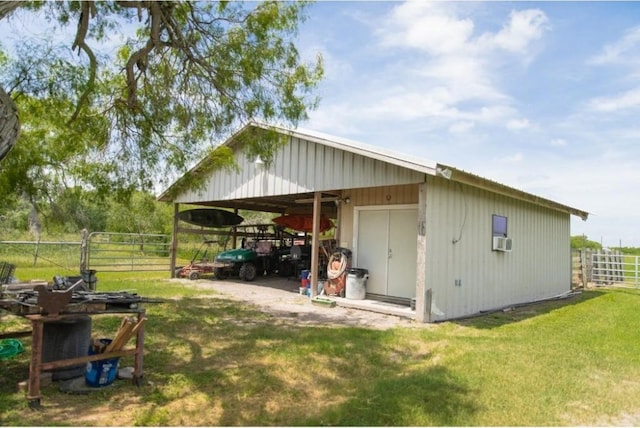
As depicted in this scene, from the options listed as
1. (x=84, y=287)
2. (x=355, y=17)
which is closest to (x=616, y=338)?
(x=355, y=17)

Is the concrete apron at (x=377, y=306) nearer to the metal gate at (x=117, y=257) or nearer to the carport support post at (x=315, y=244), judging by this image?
the carport support post at (x=315, y=244)

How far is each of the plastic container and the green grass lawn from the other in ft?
6.40

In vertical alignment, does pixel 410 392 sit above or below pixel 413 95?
below

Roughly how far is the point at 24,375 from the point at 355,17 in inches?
226

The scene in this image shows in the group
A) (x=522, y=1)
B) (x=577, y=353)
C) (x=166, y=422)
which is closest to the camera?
(x=166, y=422)

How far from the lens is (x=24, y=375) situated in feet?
13.7

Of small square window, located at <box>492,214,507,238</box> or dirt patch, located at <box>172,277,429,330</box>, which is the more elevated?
small square window, located at <box>492,214,507,238</box>

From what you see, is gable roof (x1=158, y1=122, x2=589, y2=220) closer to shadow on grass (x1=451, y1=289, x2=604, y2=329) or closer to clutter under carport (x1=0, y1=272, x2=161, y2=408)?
shadow on grass (x1=451, y1=289, x2=604, y2=329)

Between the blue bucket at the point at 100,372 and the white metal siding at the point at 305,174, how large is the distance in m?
4.40

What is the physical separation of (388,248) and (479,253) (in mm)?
1716

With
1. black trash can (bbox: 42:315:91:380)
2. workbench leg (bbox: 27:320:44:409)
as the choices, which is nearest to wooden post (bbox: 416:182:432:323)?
black trash can (bbox: 42:315:91:380)

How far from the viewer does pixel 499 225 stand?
9.28m

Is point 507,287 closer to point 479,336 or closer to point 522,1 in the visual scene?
point 479,336

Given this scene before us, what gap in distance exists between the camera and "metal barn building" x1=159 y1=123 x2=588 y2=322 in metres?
7.36
